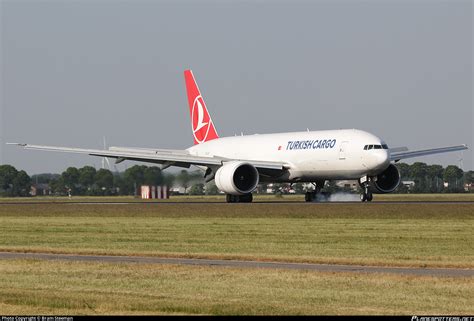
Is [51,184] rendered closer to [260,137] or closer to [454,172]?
[260,137]

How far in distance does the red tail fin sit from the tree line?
4.09 metres

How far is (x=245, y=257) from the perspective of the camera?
29641mm

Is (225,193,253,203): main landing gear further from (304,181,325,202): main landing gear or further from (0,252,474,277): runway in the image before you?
(0,252,474,277): runway

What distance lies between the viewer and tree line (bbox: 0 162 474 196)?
7656 cm

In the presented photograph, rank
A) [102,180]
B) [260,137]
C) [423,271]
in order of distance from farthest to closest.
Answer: [102,180]
[260,137]
[423,271]

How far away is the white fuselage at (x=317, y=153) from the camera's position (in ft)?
208

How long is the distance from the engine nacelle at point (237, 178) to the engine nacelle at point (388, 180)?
8.04 m

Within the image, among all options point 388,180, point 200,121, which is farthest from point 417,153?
point 200,121

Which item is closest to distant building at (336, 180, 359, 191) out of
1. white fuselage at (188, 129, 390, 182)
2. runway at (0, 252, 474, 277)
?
white fuselage at (188, 129, 390, 182)

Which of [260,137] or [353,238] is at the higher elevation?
[260,137]

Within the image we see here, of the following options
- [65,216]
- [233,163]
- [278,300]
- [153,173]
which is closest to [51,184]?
[153,173]

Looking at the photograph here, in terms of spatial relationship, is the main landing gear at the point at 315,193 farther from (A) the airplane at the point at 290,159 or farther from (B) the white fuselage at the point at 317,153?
(B) the white fuselage at the point at 317,153

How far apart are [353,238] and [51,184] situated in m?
81.5

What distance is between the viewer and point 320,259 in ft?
94.6
